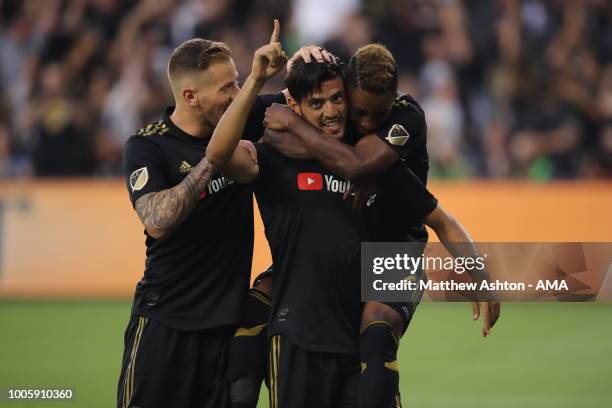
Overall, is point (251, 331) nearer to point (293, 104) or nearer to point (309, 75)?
point (293, 104)

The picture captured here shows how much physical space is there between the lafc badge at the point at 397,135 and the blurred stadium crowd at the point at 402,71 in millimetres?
9507

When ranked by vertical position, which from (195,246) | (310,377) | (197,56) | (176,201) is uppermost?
(197,56)

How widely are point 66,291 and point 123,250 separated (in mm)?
958

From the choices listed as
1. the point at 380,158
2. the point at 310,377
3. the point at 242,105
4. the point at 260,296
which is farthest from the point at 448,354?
the point at 242,105

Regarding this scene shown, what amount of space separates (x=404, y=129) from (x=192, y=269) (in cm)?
134

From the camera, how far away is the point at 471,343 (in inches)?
468

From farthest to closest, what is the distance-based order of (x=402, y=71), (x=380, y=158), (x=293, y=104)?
(x=402, y=71)
(x=293, y=104)
(x=380, y=158)

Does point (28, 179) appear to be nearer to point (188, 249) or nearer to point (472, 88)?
point (472, 88)

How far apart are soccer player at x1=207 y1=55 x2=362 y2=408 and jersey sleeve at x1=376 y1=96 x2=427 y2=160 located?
0.23 meters

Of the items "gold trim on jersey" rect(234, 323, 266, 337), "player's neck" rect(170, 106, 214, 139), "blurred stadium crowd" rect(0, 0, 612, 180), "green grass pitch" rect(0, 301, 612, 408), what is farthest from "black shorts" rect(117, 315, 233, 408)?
"blurred stadium crowd" rect(0, 0, 612, 180)

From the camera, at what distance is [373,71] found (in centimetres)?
538

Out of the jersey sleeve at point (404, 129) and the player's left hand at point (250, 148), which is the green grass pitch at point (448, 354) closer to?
the jersey sleeve at point (404, 129)

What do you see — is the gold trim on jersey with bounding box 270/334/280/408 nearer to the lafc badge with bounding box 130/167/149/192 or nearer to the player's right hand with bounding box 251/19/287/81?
the lafc badge with bounding box 130/167/149/192

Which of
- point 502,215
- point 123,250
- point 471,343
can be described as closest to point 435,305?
point 502,215
